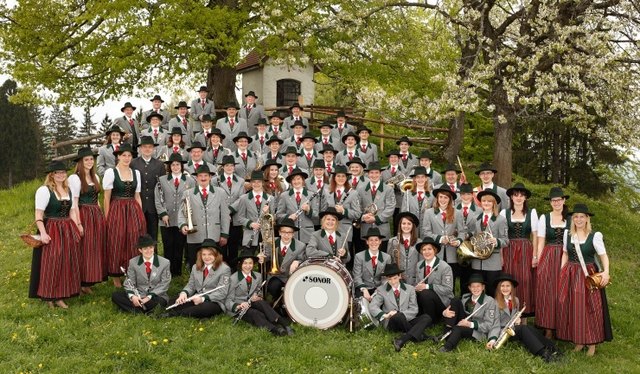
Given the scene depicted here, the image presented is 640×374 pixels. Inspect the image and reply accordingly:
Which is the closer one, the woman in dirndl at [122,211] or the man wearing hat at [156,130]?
the woman in dirndl at [122,211]

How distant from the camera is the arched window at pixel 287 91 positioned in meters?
25.9

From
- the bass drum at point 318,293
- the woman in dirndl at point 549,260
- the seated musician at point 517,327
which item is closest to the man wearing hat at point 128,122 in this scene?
the bass drum at point 318,293

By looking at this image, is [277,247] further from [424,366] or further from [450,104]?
[450,104]

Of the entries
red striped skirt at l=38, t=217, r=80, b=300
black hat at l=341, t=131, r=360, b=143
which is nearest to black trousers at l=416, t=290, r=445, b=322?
black hat at l=341, t=131, r=360, b=143

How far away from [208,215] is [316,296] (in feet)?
7.66

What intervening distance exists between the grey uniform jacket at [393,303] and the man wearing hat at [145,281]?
2.90m

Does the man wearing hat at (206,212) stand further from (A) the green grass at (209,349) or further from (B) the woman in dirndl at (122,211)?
(A) the green grass at (209,349)

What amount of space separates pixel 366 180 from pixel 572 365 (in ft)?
13.5

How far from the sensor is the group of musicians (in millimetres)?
7863

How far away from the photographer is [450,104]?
12656 mm

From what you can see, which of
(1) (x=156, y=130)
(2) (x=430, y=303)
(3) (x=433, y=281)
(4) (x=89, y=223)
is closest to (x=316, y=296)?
(2) (x=430, y=303)

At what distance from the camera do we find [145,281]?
27.7 feet

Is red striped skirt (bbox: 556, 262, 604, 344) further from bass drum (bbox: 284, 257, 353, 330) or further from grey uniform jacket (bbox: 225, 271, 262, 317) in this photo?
grey uniform jacket (bbox: 225, 271, 262, 317)

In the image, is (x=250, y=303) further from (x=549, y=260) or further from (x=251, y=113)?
(x=251, y=113)
